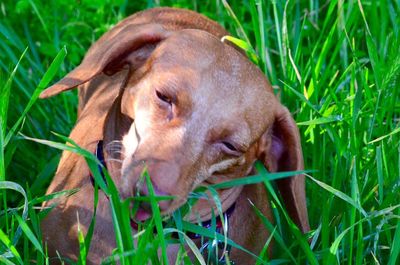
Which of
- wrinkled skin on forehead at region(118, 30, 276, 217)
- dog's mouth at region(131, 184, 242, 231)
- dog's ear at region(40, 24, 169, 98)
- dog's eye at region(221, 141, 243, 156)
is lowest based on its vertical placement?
Answer: dog's mouth at region(131, 184, 242, 231)

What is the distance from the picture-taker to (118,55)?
3012mm

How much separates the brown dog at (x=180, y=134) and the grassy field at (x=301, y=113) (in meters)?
0.09

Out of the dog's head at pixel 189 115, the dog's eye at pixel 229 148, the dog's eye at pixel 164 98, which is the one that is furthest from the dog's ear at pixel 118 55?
the dog's eye at pixel 229 148

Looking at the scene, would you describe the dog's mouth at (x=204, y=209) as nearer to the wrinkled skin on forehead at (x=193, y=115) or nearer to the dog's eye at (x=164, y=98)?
the wrinkled skin on forehead at (x=193, y=115)

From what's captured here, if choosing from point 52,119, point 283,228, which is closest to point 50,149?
point 52,119

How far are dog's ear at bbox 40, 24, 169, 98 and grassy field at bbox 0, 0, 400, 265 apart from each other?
0.26ft

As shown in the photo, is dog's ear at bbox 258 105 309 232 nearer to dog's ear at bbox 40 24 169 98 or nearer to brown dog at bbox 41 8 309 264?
brown dog at bbox 41 8 309 264

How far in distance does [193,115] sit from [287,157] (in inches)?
16.3

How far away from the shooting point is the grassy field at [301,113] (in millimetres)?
2887

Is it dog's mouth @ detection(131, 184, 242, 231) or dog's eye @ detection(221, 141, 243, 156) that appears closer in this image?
dog's mouth @ detection(131, 184, 242, 231)

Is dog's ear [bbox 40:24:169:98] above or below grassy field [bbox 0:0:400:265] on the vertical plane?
above

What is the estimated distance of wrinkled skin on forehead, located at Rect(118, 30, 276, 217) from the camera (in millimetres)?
2709

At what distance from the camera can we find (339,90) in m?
3.87

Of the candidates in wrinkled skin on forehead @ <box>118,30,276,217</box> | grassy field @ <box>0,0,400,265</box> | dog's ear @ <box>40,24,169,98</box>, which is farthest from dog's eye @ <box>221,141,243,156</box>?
dog's ear @ <box>40,24,169,98</box>
